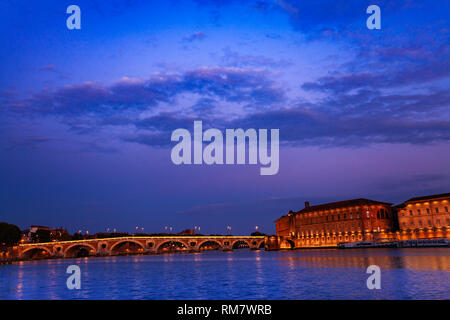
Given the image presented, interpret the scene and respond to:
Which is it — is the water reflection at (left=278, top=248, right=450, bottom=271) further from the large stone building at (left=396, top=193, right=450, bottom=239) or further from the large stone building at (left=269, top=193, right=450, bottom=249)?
the large stone building at (left=269, top=193, right=450, bottom=249)

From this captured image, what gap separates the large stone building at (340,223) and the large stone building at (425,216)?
8775 mm

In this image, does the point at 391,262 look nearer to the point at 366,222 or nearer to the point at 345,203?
the point at 366,222

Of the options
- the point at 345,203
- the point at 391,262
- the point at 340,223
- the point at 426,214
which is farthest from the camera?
the point at 345,203

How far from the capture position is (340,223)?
5758 inches

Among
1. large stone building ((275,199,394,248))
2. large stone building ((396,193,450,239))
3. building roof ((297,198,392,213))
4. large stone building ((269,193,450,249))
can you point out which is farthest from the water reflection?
building roof ((297,198,392,213))

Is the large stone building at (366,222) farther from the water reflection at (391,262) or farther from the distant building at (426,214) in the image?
the water reflection at (391,262)

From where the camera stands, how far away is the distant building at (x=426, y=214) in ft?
381

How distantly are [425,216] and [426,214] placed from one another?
0.71 m

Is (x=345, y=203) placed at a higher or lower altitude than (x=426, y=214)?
higher

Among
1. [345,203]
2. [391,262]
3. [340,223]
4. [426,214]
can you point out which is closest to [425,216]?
[426,214]

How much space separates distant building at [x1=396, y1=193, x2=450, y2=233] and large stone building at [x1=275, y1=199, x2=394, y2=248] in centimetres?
877

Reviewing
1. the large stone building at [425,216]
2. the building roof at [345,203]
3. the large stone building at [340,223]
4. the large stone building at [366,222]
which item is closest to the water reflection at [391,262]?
the large stone building at [425,216]

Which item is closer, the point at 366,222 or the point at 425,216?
the point at 425,216
